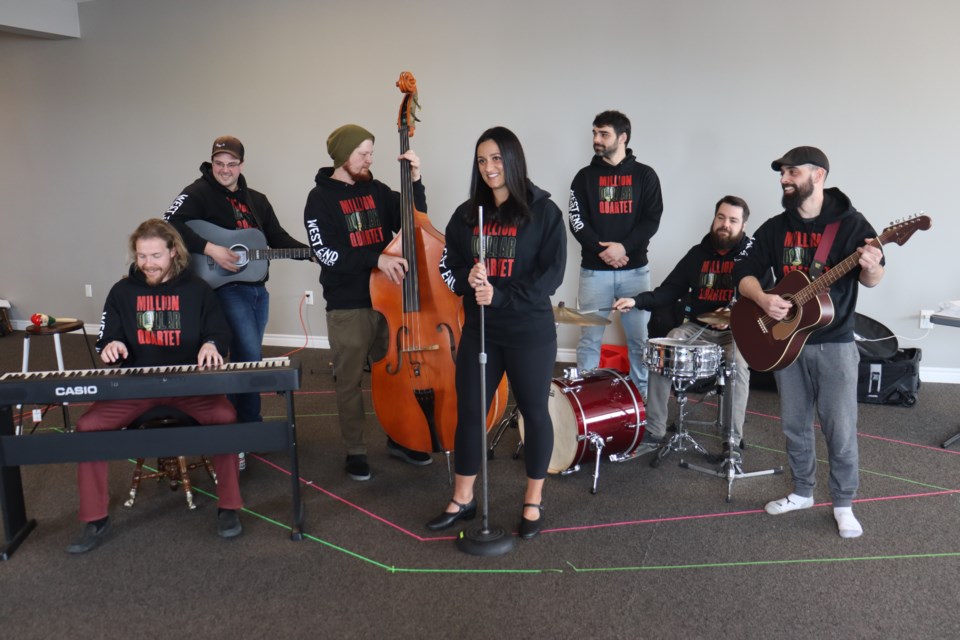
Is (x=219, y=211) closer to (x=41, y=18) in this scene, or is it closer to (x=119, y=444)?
(x=119, y=444)

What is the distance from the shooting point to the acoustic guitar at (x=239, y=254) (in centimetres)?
328

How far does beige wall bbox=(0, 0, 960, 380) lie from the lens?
473 centimetres

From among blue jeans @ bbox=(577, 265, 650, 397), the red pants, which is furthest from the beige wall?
the red pants

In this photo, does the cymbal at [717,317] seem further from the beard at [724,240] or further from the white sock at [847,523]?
the white sock at [847,523]

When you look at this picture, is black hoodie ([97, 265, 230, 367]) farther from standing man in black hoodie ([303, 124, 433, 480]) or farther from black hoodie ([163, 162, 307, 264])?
standing man in black hoodie ([303, 124, 433, 480])

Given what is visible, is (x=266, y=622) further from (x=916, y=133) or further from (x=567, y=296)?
(x=916, y=133)

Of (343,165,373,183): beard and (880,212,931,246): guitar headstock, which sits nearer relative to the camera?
(880,212,931,246): guitar headstock

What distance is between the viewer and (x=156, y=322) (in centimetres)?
288

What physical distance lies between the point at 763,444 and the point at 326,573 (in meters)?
2.38

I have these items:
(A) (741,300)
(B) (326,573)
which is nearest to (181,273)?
(B) (326,573)

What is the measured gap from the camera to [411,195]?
2883 millimetres

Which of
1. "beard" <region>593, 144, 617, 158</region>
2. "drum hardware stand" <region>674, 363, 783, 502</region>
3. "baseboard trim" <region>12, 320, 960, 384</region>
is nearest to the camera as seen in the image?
"drum hardware stand" <region>674, 363, 783, 502</region>

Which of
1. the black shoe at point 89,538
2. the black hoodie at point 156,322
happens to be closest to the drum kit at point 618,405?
the black hoodie at point 156,322

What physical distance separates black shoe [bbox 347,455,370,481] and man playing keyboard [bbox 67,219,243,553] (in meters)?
0.57
